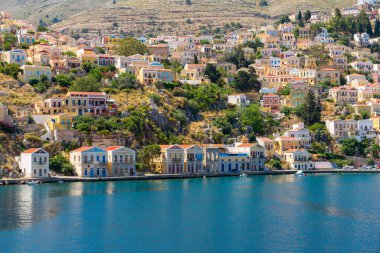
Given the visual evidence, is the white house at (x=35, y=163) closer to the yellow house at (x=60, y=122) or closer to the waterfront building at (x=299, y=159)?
the yellow house at (x=60, y=122)

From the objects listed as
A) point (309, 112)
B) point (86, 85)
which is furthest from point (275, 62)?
point (86, 85)

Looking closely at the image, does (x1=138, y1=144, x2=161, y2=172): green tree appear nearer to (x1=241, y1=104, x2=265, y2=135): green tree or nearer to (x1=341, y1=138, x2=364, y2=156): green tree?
(x1=241, y1=104, x2=265, y2=135): green tree

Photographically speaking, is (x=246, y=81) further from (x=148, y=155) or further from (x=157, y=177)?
(x=157, y=177)

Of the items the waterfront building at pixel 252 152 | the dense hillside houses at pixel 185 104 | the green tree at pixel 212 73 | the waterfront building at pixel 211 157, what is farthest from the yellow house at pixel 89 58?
the waterfront building at pixel 252 152

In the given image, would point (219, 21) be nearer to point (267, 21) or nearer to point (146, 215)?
point (267, 21)

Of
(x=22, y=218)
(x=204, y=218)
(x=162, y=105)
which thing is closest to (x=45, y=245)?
(x=22, y=218)
